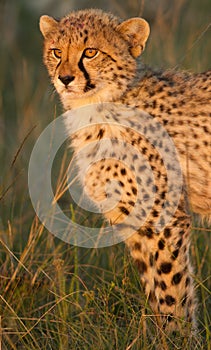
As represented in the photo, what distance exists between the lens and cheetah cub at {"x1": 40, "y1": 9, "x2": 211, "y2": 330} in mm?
3213

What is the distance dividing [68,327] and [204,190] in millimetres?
882

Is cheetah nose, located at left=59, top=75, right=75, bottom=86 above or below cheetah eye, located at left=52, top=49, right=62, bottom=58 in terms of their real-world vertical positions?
below

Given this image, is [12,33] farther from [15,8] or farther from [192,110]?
[192,110]

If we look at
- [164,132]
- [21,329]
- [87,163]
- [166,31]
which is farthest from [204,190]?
[166,31]

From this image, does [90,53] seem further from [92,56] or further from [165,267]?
[165,267]

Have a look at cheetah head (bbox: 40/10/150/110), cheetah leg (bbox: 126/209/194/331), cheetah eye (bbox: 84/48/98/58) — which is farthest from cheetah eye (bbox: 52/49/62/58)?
cheetah leg (bbox: 126/209/194/331)

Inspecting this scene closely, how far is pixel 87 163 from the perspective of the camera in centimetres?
341

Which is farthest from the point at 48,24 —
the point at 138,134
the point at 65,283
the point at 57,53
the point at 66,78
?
the point at 65,283

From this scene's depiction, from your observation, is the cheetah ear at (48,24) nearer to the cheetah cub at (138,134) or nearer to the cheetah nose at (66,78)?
the cheetah cub at (138,134)

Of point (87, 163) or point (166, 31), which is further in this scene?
point (166, 31)

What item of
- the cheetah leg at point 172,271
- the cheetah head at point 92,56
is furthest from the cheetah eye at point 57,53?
the cheetah leg at point 172,271

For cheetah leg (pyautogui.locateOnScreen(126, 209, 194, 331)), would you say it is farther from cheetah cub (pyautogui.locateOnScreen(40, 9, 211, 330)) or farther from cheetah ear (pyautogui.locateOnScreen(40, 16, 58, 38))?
cheetah ear (pyautogui.locateOnScreen(40, 16, 58, 38))

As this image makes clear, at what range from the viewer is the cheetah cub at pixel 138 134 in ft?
10.5

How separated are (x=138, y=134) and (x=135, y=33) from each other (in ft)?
1.49
